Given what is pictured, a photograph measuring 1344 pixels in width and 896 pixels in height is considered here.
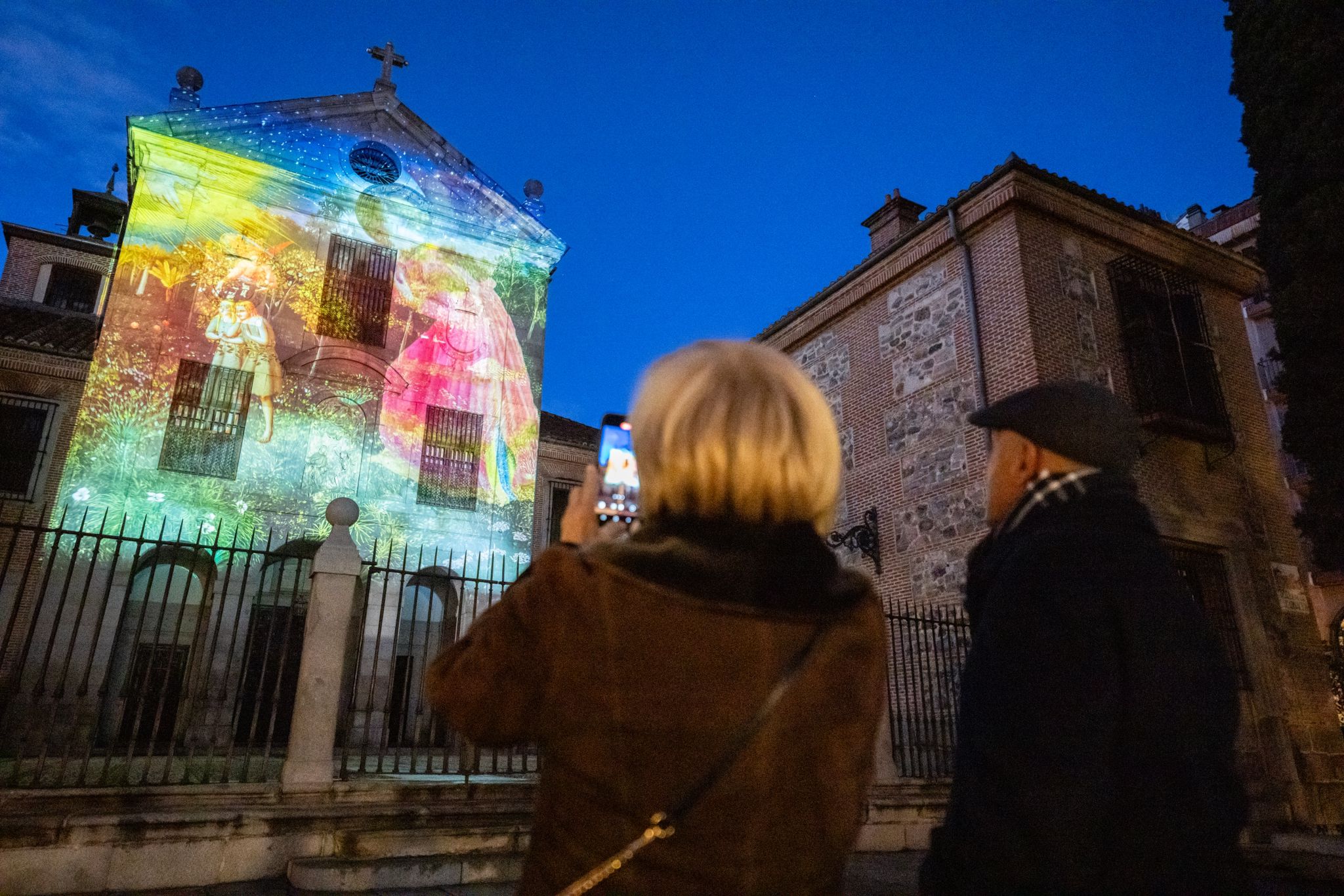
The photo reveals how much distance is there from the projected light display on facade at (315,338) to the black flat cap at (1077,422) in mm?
13317

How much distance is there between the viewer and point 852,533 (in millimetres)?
12188

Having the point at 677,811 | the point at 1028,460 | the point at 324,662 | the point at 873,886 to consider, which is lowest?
the point at 873,886

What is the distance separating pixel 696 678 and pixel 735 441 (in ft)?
1.33

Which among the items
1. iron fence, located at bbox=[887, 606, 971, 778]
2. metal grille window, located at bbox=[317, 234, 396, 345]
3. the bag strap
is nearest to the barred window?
metal grille window, located at bbox=[317, 234, 396, 345]

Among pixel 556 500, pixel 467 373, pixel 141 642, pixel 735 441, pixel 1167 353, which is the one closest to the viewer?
pixel 735 441

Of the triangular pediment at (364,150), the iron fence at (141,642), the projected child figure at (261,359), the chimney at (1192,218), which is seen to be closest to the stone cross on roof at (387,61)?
the triangular pediment at (364,150)

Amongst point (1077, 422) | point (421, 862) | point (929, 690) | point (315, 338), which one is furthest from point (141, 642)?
point (1077, 422)

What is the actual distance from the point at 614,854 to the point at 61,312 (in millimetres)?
24560

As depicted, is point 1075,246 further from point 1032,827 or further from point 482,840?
point 1032,827

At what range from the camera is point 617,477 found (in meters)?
1.72

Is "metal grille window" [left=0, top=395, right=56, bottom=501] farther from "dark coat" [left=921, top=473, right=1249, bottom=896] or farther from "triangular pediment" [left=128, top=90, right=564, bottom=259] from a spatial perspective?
"dark coat" [left=921, top=473, right=1249, bottom=896]

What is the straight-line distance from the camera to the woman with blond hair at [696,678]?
1.17m

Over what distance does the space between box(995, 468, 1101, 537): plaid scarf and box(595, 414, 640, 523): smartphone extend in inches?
38.6

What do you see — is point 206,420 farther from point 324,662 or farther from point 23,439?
point 324,662
